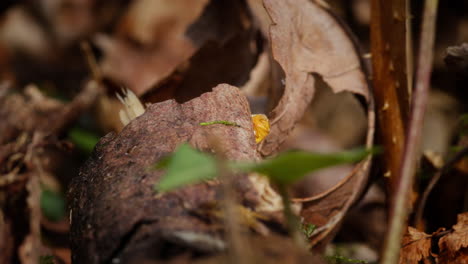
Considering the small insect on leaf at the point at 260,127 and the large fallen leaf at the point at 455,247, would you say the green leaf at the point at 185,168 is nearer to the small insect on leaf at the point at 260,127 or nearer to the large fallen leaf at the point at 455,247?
the small insect on leaf at the point at 260,127

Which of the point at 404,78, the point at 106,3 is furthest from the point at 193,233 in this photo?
the point at 106,3

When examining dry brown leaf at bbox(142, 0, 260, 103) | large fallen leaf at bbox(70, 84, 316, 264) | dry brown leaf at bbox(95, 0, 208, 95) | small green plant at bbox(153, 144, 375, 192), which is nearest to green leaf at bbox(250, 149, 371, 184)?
small green plant at bbox(153, 144, 375, 192)

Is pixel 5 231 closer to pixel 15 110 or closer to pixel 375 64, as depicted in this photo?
pixel 15 110

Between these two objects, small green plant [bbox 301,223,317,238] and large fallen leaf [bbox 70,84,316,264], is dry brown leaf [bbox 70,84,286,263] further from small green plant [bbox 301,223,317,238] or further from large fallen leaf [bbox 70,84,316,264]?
small green plant [bbox 301,223,317,238]

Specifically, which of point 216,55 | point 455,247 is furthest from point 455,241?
point 216,55

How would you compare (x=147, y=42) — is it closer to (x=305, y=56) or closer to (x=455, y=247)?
(x=305, y=56)
